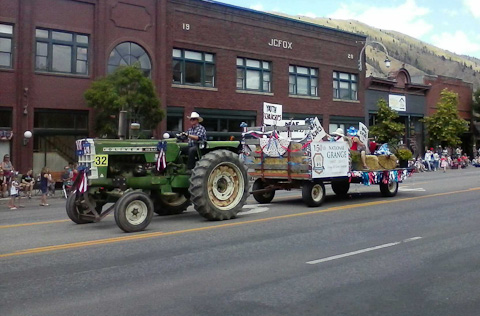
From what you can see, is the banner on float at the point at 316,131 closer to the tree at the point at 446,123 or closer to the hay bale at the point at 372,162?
the hay bale at the point at 372,162

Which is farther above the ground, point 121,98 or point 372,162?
point 121,98

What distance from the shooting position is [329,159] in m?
14.5

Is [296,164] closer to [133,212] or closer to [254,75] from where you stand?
[133,212]

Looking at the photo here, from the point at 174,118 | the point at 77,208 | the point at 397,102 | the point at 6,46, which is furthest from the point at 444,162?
the point at 77,208

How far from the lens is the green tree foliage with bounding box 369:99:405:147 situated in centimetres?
3959

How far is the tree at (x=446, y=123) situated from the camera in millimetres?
44469

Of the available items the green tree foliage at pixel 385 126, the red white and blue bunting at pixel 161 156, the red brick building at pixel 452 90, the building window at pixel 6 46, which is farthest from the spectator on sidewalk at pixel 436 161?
the red white and blue bunting at pixel 161 156

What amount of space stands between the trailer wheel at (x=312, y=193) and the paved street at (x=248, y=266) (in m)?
1.44

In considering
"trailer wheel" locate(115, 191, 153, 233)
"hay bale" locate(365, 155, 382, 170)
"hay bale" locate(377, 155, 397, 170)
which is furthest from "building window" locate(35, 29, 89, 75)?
"trailer wheel" locate(115, 191, 153, 233)

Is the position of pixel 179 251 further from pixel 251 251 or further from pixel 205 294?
pixel 205 294

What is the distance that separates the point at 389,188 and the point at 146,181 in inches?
341

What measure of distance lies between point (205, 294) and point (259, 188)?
9292 millimetres

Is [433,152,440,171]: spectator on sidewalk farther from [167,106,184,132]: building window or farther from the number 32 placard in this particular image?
the number 32 placard

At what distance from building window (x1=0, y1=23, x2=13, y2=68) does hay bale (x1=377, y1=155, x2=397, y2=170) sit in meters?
16.9
